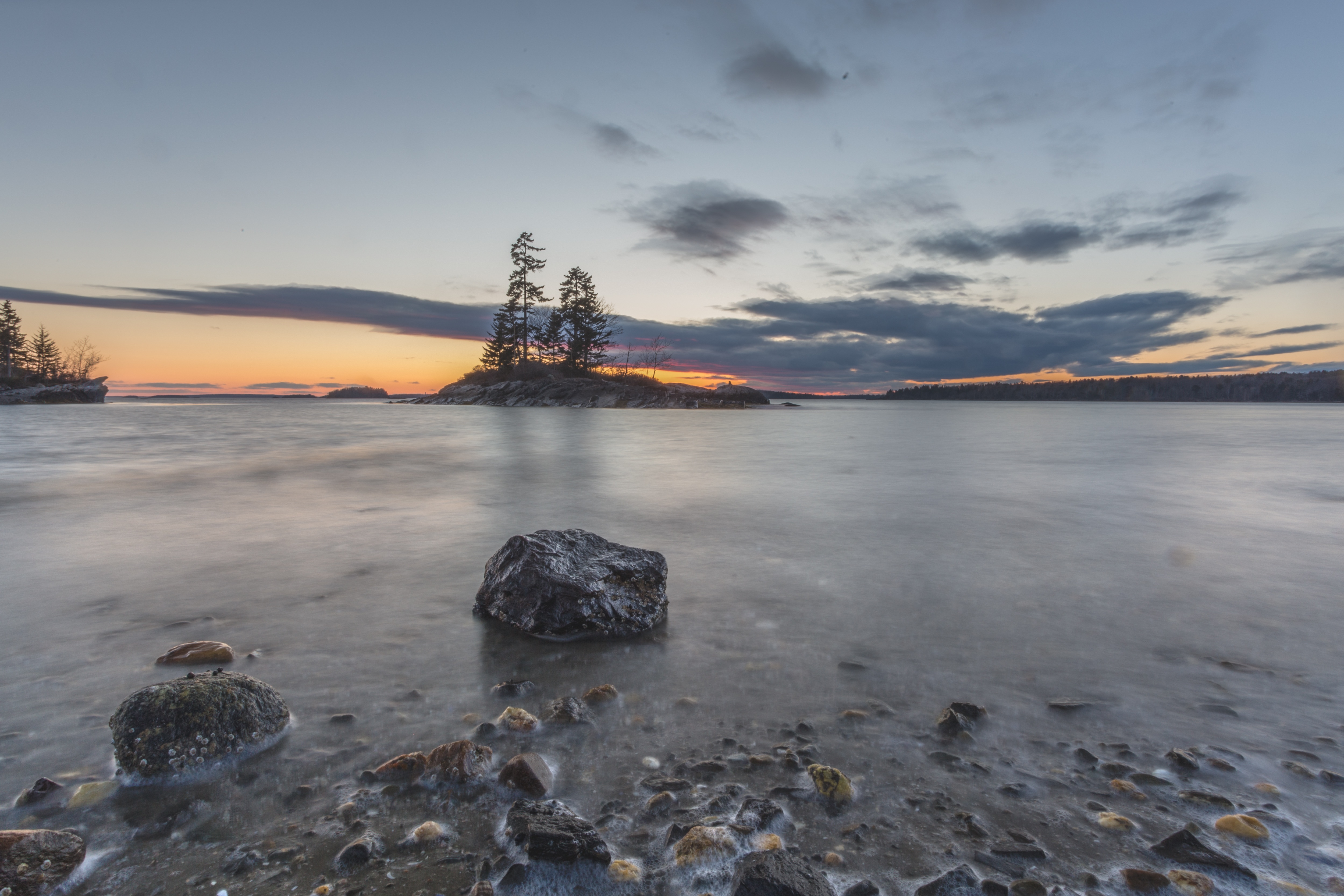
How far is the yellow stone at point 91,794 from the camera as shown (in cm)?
224

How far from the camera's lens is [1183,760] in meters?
2.56

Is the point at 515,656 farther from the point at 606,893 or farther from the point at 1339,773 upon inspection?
the point at 1339,773

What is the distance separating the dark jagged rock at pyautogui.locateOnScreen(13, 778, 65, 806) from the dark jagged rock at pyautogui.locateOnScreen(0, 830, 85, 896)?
0.33 meters

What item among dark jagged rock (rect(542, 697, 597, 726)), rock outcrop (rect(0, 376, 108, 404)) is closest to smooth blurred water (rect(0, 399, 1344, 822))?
dark jagged rock (rect(542, 697, 597, 726))

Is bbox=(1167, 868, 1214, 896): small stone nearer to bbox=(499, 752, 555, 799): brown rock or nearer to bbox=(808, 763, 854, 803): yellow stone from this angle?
bbox=(808, 763, 854, 803): yellow stone

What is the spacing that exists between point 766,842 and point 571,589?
2253mm

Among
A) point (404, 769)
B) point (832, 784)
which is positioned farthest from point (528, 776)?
point (832, 784)

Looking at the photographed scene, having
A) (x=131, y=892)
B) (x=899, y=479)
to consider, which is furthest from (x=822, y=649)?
(x=899, y=479)

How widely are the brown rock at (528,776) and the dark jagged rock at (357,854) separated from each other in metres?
0.47

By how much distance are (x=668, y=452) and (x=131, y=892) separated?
17087 millimetres

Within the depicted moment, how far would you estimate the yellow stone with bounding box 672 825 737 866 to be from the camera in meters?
2.00

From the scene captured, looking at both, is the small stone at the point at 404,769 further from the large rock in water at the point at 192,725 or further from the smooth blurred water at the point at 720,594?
the large rock in water at the point at 192,725

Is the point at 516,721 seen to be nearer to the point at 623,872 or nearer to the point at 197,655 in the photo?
the point at 623,872

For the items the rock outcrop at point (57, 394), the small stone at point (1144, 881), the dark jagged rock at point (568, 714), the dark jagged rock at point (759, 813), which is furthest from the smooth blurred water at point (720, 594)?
the rock outcrop at point (57, 394)
